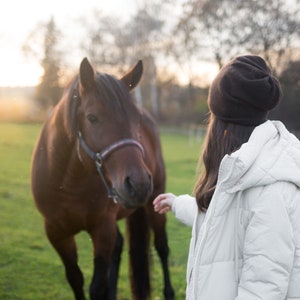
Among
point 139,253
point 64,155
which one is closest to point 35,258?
point 139,253

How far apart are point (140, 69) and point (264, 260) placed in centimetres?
191

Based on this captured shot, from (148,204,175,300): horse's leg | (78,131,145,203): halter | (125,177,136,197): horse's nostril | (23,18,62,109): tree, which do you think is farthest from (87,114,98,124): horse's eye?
(23,18,62,109): tree

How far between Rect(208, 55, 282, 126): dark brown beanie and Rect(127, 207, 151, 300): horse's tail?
8.58 feet

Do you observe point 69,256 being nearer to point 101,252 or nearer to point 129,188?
point 101,252

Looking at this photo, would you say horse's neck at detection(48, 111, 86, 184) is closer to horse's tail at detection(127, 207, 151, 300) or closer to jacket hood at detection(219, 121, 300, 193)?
horse's tail at detection(127, 207, 151, 300)

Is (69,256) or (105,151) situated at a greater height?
(105,151)

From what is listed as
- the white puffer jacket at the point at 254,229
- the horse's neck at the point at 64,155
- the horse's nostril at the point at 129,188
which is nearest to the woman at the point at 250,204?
the white puffer jacket at the point at 254,229

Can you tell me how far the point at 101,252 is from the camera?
3092 millimetres

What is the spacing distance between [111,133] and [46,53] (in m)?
27.4

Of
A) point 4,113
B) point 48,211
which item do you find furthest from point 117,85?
point 4,113

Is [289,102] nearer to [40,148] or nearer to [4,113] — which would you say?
[40,148]

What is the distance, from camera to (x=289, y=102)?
709 cm

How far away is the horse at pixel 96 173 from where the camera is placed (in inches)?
98.6

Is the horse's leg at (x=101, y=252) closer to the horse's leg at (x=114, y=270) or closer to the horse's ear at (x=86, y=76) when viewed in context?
the horse's leg at (x=114, y=270)
